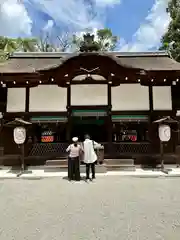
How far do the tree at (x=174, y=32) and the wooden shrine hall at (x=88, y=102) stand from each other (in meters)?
10.7

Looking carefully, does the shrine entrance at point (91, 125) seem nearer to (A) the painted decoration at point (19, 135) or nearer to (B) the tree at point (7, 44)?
(A) the painted decoration at point (19, 135)

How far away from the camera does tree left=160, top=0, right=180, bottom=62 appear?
2261cm

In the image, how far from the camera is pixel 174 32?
75.3 ft

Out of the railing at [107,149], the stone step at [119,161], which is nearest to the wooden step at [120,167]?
the stone step at [119,161]

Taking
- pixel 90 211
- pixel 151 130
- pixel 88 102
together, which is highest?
pixel 88 102

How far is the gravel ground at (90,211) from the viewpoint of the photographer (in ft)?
13.0

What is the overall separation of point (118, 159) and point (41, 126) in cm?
414

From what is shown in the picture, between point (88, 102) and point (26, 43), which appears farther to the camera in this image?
point (26, 43)

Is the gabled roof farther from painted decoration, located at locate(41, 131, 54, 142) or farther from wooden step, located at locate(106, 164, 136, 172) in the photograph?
wooden step, located at locate(106, 164, 136, 172)

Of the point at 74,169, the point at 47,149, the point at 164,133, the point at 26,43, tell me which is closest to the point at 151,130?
the point at 164,133

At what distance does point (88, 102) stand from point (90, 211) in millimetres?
8124

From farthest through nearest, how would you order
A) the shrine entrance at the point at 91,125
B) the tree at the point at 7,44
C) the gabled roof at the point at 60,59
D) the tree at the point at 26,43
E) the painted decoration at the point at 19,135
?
1. the tree at the point at 26,43
2. the tree at the point at 7,44
3. the gabled roof at the point at 60,59
4. the shrine entrance at the point at 91,125
5. the painted decoration at the point at 19,135

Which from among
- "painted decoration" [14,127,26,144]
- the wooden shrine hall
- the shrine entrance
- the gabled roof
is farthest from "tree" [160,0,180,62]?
"painted decoration" [14,127,26,144]

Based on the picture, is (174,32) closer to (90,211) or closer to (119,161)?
(119,161)
